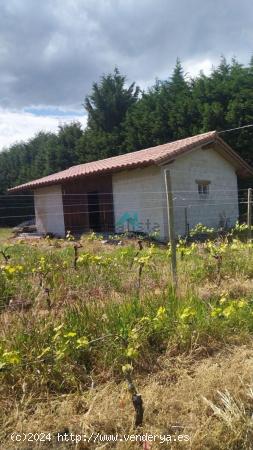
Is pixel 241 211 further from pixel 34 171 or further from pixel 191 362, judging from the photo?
pixel 34 171

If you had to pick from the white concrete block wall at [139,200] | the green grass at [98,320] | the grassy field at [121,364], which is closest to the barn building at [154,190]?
the white concrete block wall at [139,200]

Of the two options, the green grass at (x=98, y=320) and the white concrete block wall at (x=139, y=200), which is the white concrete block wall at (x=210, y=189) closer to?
the white concrete block wall at (x=139, y=200)

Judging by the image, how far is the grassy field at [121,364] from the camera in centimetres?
258

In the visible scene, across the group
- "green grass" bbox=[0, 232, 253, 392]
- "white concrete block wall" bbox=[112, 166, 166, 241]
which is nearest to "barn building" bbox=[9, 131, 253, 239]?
"white concrete block wall" bbox=[112, 166, 166, 241]

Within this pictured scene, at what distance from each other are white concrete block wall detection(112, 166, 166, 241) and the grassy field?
8684 millimetres

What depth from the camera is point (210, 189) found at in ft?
51.5

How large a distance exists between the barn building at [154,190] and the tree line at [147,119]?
13.8ft

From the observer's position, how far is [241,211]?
1845 centimetres

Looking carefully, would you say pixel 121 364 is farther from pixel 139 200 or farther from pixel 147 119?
pixel 147 119

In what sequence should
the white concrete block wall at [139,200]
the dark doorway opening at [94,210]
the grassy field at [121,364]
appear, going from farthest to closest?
the dark doorway opening at [94,210] → the white concrete block wall at [139,200] → the grassy field at [121,364]

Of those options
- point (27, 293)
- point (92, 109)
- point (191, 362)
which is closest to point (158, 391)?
point (191, 362)

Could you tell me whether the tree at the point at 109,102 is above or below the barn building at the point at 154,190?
above

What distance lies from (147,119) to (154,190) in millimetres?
12341

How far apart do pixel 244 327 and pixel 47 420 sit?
2.05m
